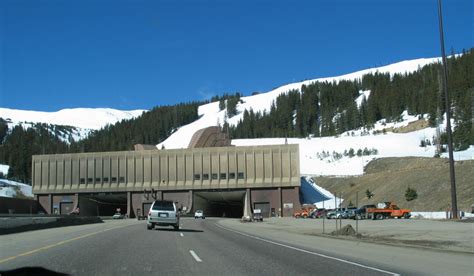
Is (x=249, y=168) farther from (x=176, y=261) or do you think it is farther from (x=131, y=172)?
(x=176, y=261)

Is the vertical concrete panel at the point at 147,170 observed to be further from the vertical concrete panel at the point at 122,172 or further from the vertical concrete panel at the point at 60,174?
the vertical concrete panel at the point at 60,174

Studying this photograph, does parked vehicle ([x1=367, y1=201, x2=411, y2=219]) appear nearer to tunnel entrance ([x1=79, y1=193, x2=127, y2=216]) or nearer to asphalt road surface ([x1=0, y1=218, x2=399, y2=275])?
asphalt road surface ([x1=0, y1=218, x2=399, y2=275])

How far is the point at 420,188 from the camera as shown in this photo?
76.2 metres

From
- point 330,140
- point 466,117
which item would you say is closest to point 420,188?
point 466,117

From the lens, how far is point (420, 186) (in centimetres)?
7694

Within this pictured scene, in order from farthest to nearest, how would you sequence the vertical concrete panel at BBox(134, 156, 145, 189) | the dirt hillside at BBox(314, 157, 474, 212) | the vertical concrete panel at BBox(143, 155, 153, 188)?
the vertical concrete panel at BBox(134, 156, 145, 189)
the vertical concrete panel at BBox(143, 155, 153, 188)
the dirt hillside at BBox(314, 157, 474, 212)

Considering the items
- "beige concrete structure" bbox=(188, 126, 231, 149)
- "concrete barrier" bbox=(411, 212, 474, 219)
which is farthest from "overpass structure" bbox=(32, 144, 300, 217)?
"concrete barrier" bbox=(411, 212, 474, 219)

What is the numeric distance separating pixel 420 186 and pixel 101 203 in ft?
252

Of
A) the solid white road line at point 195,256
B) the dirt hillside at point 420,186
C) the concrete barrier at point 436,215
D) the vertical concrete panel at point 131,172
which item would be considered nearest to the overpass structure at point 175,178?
the vertical concrete panel at point 131,172

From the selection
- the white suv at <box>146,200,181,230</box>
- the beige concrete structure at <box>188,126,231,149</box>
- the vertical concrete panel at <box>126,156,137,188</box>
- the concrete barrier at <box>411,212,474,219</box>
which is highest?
the beige concrete structure at <box>188,126,231,149</box>

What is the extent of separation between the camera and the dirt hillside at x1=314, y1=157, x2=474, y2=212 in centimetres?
6562

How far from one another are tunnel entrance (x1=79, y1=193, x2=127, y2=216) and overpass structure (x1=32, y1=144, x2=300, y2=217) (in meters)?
0.22

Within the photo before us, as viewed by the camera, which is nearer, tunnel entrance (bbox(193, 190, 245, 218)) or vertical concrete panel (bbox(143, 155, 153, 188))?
tunnel entrance (bbox(193, 190, 245, 218))

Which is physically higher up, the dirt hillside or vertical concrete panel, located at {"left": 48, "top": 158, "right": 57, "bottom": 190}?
vertical concrete panel, located at {"left": 48, "top": 158, "right": 57, "bottom": 190}
